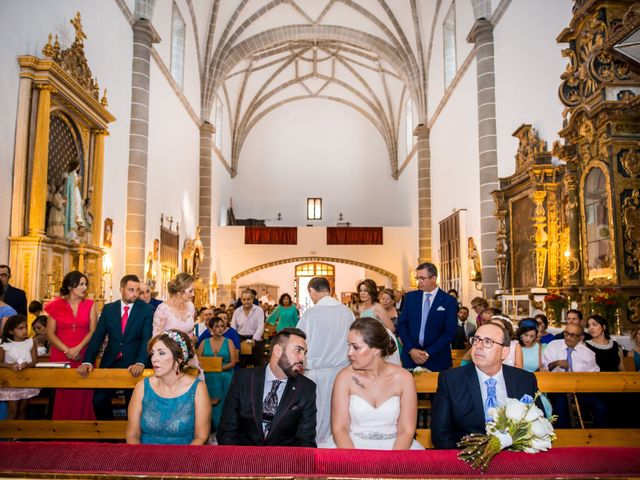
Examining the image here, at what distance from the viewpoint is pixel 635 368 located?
19.4 ft

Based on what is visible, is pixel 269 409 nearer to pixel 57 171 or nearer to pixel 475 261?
pixel 57 171

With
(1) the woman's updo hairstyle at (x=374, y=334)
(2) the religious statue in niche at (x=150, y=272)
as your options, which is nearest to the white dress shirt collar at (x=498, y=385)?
(1) the woman's updo hairstyle at (x=374, y=334)

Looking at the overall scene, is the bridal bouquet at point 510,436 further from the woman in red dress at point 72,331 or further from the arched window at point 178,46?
the arched window at point 178,46

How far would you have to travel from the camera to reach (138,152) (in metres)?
13.8

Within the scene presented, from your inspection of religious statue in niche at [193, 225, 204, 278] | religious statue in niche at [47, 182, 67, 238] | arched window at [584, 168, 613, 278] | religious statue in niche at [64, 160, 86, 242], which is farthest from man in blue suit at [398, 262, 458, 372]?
religious statue in niche at [193, 225, 204, 278]

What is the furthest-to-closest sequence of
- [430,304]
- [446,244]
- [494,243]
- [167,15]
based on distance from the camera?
[446,244]
[167,15]
[494,243]
[430,304]

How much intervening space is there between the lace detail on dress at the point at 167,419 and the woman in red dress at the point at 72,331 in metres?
1.97

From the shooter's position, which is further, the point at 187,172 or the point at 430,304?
the point at 187,172

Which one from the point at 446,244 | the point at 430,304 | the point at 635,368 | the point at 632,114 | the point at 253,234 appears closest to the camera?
the point at 430,304

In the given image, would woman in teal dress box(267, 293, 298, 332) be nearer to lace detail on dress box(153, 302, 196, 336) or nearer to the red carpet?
lace detail on dress box(153, 302, 196, 336)

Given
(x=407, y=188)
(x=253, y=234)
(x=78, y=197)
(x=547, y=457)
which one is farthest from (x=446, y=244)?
(x=547, y=457)

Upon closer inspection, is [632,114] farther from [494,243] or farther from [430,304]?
[494,243]

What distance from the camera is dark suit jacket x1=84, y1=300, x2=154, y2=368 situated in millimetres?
4996

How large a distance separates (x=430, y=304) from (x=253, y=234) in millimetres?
20349
